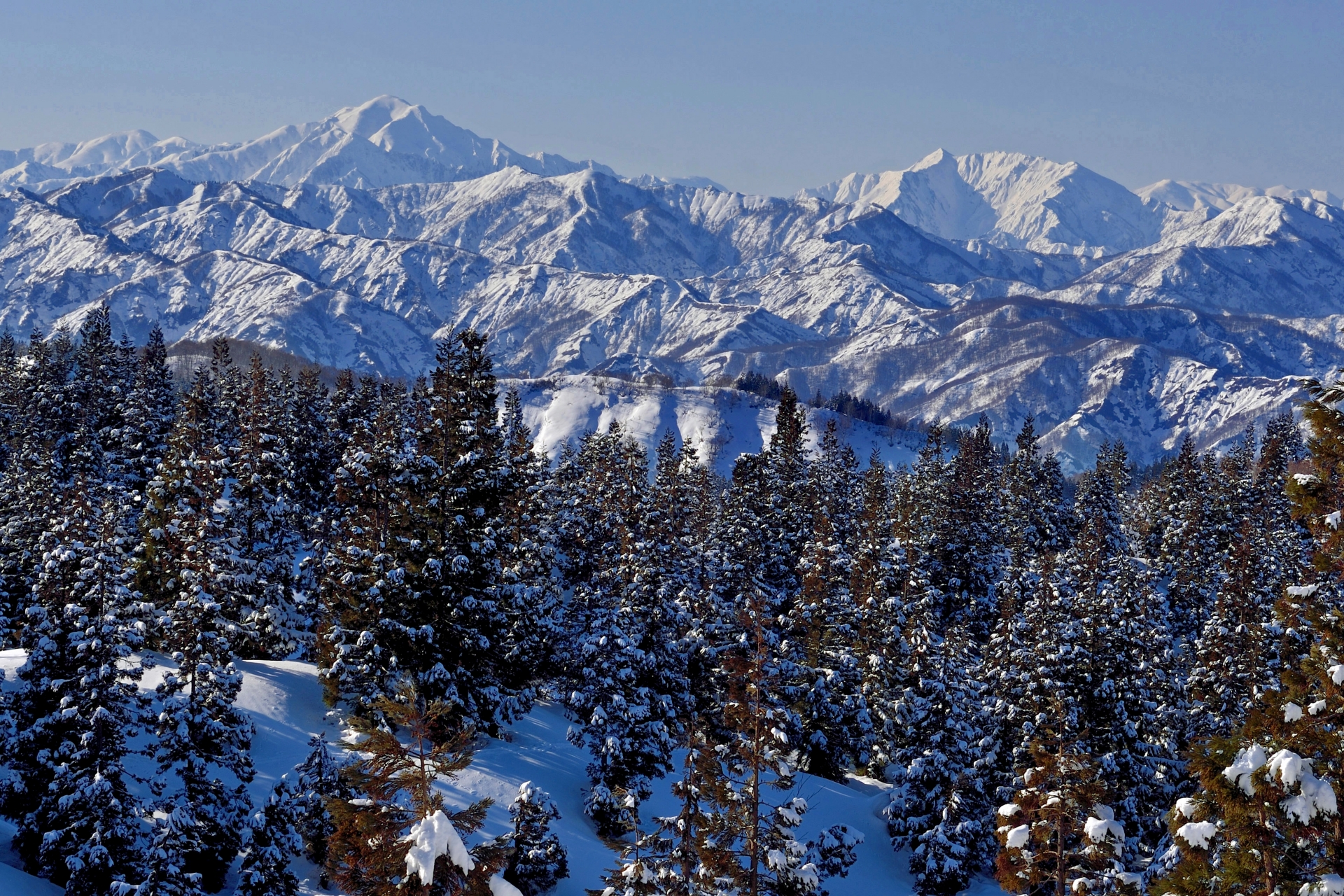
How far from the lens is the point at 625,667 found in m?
36.7

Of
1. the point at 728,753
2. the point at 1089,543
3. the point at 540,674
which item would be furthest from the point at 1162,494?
the point at 728,753

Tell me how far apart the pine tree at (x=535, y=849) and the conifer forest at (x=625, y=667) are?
0.11 metres

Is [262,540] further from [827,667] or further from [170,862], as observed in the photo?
[170,862]

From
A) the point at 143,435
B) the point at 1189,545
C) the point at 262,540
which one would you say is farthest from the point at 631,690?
the point at 1189,545

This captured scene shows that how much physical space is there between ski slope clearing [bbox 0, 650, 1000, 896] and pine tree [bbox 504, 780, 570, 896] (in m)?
1.12

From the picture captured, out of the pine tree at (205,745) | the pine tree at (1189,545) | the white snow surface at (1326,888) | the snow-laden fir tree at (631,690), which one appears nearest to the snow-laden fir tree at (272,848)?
the pine tree at (205,745)

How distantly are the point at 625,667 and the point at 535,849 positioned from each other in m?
8.80

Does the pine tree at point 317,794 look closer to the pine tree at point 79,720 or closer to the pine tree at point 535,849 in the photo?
the pine tree at point 79,720

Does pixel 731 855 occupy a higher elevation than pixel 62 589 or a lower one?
lower

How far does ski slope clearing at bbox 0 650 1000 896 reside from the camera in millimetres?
32219

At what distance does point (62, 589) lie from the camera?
27.2m

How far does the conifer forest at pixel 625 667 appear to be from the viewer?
16609mm

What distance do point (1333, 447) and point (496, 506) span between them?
84.2 feet

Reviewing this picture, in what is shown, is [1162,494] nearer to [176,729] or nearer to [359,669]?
[359,669]
